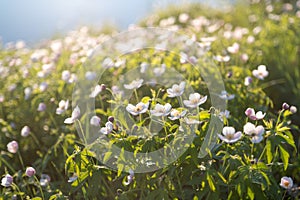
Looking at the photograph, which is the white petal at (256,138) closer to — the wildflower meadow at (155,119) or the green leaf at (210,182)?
the wildflower meadow at (155,119)

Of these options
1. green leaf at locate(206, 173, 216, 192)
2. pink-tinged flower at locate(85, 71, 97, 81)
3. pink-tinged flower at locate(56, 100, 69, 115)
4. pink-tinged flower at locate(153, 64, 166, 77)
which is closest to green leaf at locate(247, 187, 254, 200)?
green leaf at locate(206, 173, 216, 192)

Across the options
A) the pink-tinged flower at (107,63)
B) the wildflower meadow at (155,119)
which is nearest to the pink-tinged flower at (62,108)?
the wildflower meadow at (155,119)

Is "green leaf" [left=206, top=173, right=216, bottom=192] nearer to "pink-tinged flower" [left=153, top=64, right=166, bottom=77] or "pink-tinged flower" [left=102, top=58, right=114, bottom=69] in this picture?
"pink-tinged flower" [left=153, top=64, right=166, bottom=77]

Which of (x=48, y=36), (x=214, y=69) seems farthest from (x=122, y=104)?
(x=48, y=36)

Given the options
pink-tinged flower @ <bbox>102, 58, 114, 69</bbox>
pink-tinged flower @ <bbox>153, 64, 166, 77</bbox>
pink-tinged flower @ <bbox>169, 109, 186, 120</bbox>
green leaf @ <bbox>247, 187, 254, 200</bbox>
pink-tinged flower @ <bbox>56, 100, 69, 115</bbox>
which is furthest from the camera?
pink-tinged flower @ <bbox>102, 58, 114, 69</bbox>

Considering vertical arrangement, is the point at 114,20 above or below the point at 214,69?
below

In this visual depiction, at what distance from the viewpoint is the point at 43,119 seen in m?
2.78

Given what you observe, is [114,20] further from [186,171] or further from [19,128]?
[186,171]

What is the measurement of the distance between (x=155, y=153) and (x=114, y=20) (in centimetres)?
446

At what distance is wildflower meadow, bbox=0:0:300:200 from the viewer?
1.73m

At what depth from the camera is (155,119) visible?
1828mm

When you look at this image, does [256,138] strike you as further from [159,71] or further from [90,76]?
[90,76]

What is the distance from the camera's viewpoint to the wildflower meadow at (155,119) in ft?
5.66

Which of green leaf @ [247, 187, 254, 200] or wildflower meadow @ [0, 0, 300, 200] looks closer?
green leaf @ [247, 187, 254, 200]
